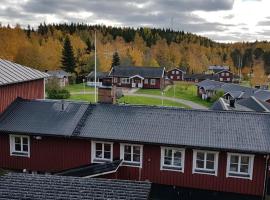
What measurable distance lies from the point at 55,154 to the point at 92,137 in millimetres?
2923

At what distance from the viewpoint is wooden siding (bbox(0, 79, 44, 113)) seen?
21.0 meters

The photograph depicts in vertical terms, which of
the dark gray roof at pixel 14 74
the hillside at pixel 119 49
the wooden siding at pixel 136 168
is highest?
the hillside at pixel 119 49

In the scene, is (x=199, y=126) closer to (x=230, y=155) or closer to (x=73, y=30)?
(x=230, y=155)

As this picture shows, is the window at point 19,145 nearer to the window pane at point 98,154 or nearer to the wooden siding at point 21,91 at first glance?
the wooden siding at point 21,91

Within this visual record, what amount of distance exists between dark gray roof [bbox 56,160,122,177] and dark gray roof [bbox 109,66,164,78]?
195 feet

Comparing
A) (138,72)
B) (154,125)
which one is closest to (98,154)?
(154,125)

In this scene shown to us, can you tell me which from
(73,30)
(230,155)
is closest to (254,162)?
(230,155)

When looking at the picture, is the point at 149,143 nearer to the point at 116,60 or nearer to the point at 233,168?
the point at 233,168

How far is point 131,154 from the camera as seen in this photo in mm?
18172

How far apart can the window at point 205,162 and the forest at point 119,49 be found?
185 ft

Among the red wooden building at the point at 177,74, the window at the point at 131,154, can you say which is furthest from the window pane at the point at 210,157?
the red wooden building at the point at 177,74

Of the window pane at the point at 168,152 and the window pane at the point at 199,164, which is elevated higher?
the window pane at the point at 168,152

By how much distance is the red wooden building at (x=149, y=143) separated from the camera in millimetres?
16938

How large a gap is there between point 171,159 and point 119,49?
316 feet
